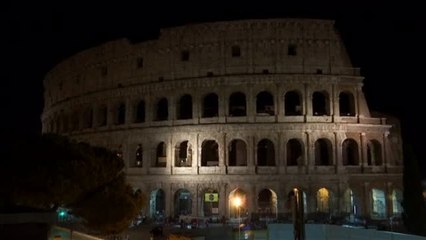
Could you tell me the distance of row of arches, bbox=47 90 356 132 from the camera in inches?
1409

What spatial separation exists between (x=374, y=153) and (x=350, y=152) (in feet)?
5.47

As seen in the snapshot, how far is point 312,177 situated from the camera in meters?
32.8

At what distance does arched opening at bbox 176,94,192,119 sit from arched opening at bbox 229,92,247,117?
3.33 metres

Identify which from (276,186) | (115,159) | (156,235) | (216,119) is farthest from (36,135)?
(276,186)

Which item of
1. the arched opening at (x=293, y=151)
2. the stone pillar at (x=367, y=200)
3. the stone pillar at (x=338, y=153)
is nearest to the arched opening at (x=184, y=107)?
the arched opening at (x=293, y=151)

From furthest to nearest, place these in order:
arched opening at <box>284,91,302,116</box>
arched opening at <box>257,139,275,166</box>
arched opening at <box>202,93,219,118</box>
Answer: arched opening at <box>284,91,302,116</box>
arched opening at <box>202,93,219,118</box>
arched opening at <box>257,139,275,166</box>

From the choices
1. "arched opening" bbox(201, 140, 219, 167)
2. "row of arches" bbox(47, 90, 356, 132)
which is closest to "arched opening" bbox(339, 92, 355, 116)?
"row of arches" bbox(47, 90, 356, 132)

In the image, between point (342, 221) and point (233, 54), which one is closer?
point (342, 221)

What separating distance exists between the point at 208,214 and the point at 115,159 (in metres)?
13.2

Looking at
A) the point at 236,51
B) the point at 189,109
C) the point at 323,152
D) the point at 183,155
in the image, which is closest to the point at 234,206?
the point at 183,155

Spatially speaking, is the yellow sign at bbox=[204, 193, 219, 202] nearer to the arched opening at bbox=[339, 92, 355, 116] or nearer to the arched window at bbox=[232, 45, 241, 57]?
the arched window at bbox=[232, 45, 241, 57]

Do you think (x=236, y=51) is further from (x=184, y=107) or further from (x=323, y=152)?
(x=323, y=152)

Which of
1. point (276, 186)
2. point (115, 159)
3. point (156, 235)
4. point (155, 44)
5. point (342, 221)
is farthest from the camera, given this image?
point (155, 44)

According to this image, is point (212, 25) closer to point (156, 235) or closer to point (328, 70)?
point (328, 70)
